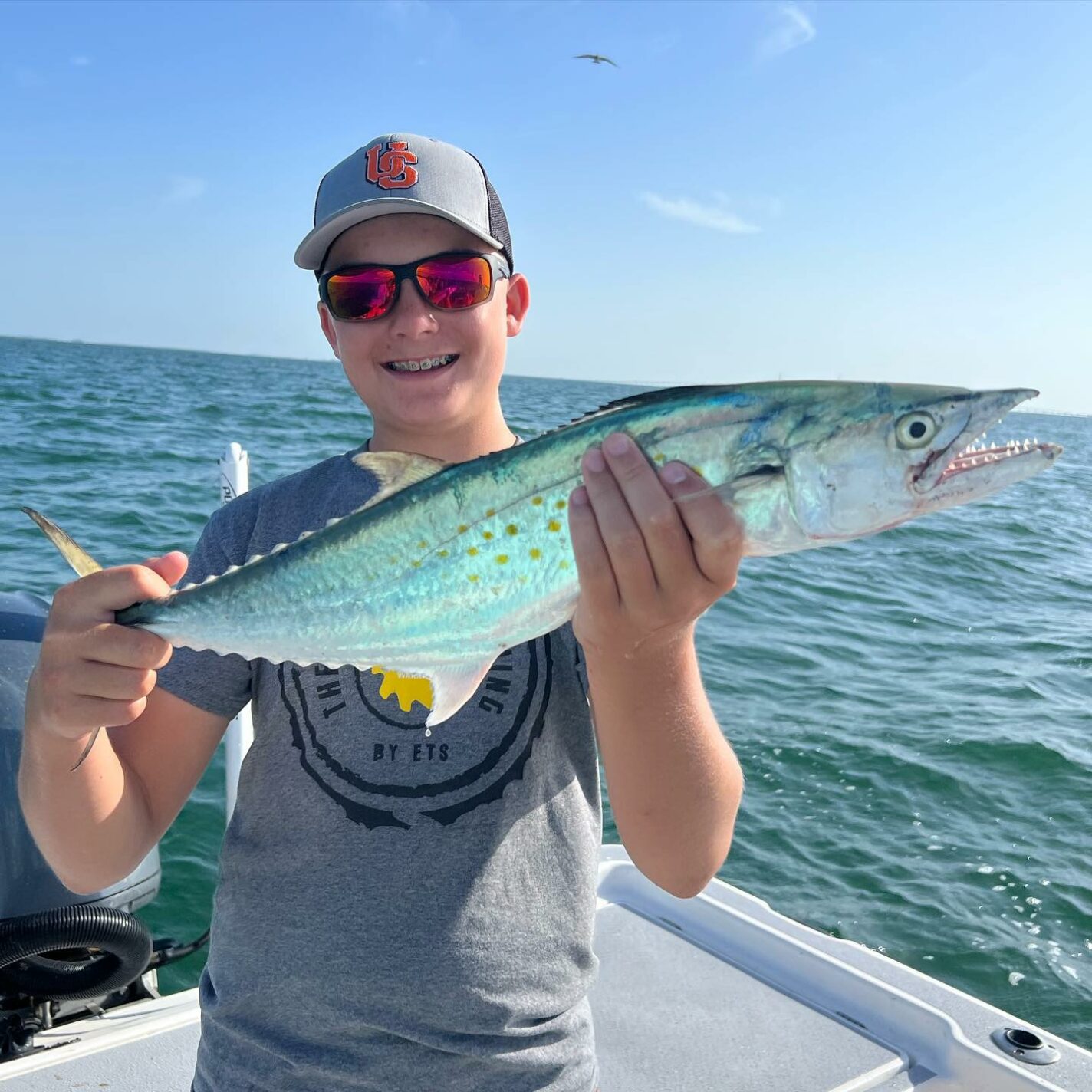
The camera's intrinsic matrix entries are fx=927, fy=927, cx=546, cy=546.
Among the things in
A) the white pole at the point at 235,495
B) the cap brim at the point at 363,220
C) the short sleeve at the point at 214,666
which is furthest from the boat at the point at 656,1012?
the cap brim at the point at 363,220

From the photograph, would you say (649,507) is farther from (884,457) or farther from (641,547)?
(884,457)

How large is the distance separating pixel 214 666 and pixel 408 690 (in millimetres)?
482

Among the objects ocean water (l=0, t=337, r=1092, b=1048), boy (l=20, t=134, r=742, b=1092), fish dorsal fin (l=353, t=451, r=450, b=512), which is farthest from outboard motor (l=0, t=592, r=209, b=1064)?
fish dorsal fin (l=353, t=451, r=450, b=512)

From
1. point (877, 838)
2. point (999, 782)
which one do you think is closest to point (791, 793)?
point (877, 838)

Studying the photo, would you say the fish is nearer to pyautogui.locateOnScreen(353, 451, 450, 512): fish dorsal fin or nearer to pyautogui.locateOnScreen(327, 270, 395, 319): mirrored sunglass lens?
pyautogui.locateOnScreen(353, 451, 450, 512): fish dorsal fin

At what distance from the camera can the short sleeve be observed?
2205mm

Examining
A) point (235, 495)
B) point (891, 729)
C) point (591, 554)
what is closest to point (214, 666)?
point (591, 554)

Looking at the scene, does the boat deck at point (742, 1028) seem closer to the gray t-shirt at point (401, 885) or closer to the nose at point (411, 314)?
the gray t-shirt at point (401, 885)

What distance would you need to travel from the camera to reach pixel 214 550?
2.40 metres

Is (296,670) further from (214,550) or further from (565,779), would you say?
(565,779)

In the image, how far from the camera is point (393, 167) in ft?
7.88

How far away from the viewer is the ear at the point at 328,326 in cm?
258

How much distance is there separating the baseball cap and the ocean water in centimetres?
435

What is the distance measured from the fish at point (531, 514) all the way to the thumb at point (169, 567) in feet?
0.19
